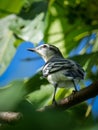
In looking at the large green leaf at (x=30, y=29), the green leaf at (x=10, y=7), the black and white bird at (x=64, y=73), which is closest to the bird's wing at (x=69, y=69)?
the black and white bird at (x=64, y=73)

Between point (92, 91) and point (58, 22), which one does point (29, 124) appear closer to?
point (92, 91)

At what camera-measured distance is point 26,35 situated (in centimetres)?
158

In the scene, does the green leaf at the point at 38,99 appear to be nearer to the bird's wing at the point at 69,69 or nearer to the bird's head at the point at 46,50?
the bird's wing at the point at 69,69

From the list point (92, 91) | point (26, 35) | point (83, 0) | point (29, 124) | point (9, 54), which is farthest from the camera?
point (9, 54)

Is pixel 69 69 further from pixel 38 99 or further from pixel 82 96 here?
pixel 82 96

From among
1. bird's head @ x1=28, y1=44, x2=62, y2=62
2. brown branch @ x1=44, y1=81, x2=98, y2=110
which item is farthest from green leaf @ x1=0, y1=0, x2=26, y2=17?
brown branch @ x1=44, y1=81, x2=98, y2=110

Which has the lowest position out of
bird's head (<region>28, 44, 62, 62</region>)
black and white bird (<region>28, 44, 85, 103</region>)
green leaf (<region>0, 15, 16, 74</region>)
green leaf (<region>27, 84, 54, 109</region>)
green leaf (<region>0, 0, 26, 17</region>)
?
bird's head (<region>28, 44, 62, 62</region>)

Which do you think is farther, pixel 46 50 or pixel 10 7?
pixel 46 50

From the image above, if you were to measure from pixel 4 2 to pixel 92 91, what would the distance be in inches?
61.0

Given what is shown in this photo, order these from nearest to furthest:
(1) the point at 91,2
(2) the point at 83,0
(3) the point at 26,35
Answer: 1. (1) the point at 91,2
2. (2) the point at 83,0
3. (3) the point at 26,35

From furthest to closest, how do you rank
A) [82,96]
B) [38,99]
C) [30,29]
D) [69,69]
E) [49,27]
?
[49,27] → [30,29] → [69,69] → [38,99] → [82,96]

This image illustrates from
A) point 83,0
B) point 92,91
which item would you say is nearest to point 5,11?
point 83,0

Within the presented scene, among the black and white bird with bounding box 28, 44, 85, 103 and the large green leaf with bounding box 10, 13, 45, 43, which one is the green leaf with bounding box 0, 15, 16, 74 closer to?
the large green leaf with bounding box 10, 13, 45, 43

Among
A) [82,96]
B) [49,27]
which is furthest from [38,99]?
[49,27]
